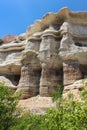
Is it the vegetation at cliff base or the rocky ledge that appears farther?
the rocky ledge

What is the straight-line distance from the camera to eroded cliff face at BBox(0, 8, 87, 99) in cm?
4069

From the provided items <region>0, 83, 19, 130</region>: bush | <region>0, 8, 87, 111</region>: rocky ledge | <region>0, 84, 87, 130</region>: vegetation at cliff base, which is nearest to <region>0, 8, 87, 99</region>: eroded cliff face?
<region>0, 8, 87, 111</region>: rocky ledge

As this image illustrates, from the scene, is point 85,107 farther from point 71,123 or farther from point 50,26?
point 50,26

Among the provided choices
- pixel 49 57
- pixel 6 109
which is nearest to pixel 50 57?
pixel 49 57

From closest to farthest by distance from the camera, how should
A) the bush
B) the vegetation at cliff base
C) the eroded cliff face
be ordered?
1. the vegetation at cliff base
2. the bush
3. the eroded cliff face

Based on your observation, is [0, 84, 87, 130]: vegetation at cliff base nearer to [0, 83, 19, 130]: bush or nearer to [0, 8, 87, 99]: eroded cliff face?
[0, 83, 19, 130]: bush

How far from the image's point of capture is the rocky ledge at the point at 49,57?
40.8 m

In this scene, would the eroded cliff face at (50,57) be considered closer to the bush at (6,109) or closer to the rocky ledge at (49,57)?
the rocky ledge at (49,57)

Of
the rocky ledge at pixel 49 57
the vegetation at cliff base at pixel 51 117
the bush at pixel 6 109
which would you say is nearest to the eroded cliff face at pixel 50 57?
the rocky ledge at pixel 49 57

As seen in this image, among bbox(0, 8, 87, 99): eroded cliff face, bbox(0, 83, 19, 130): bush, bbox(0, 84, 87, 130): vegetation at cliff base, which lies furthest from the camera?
bbox(0, 8, 87, 99): eroded cliff face

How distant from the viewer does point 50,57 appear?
42312 mm

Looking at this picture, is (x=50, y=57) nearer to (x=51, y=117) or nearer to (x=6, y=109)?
(x=6, y=109)

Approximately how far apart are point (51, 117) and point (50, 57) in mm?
25453

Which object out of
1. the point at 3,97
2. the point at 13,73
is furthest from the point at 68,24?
the point at 3,97
